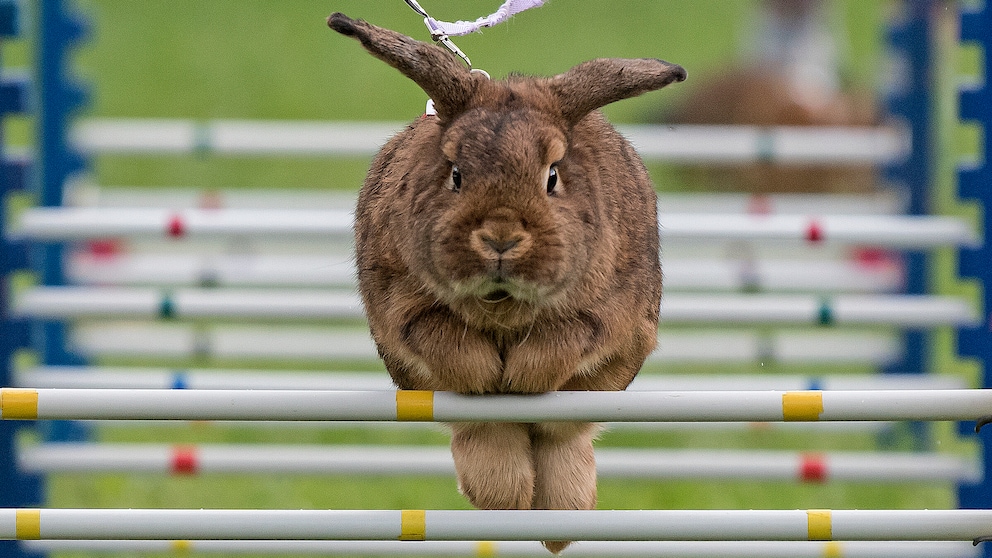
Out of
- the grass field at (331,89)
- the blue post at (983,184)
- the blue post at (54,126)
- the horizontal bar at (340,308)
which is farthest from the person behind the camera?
the grass field at (331,89)

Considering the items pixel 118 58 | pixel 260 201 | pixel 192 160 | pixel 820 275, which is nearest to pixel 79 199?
pixel 260 201

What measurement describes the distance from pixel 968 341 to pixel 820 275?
1.23 m

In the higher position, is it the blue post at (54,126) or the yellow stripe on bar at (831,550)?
the blue post at (54,126)

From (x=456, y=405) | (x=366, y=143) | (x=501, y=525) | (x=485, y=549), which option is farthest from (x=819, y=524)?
(x=366, y=143)

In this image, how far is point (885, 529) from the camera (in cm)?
296

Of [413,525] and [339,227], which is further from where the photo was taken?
[339,227]

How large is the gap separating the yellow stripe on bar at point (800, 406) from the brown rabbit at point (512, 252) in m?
0.37

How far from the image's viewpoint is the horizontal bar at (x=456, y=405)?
2.80 meters

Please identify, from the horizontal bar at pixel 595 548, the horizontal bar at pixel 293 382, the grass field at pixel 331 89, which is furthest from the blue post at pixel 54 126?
the horizontal bar at pixel 595 548

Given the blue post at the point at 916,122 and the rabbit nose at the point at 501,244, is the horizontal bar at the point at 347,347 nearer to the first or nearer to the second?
the blue post at the point at 916,122

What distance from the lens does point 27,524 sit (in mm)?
2936

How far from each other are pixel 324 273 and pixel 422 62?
286 cm

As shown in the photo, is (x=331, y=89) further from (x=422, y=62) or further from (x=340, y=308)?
(x=422, y=62)

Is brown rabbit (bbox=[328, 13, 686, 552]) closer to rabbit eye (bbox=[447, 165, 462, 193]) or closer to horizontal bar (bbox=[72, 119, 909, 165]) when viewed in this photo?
rabbit eye (bbox=[447, 165, 462, 193])
